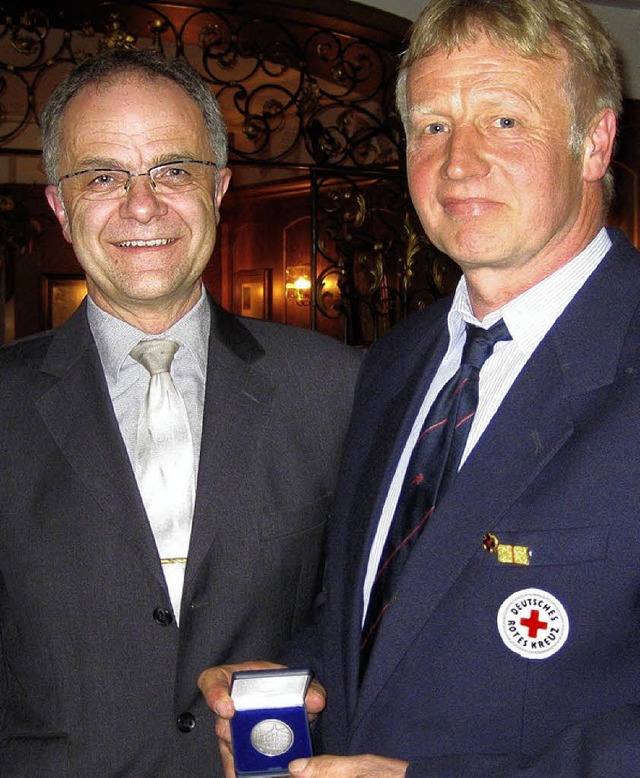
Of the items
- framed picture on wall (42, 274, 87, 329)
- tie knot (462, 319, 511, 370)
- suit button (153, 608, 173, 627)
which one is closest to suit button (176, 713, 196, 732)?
suit button (153, 608, 173, 627)

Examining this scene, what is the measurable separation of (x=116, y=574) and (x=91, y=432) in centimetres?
25

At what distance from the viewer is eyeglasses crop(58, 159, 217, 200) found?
1.66 m

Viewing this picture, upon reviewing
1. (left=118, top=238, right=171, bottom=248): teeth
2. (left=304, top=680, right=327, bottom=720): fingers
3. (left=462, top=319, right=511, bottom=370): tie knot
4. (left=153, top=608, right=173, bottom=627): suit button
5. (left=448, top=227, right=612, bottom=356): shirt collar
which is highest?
(left=118, top=238, right=171, bottom=248): teeth

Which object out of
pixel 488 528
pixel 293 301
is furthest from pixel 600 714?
pixel 293 301

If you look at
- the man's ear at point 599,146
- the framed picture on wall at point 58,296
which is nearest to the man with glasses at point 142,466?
the man's ear at point 599,146

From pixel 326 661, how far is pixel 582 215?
0.84 meters

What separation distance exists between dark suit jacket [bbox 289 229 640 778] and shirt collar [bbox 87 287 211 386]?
2.25 feet

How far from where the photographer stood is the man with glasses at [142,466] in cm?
153

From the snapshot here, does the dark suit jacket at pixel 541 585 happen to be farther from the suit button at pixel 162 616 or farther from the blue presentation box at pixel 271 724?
the suit button at pixel 162 616

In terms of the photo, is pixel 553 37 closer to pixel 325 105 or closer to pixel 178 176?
pixel 178 176

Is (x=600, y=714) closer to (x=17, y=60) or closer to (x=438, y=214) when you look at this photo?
(x=438, y=214)

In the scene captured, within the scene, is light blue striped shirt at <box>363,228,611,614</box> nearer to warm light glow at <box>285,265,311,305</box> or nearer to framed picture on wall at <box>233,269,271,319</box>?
warm light glow at <box>285,265,311,305</box>

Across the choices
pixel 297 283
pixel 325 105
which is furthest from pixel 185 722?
pixel 297 283

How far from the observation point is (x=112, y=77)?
1678 millimetres
